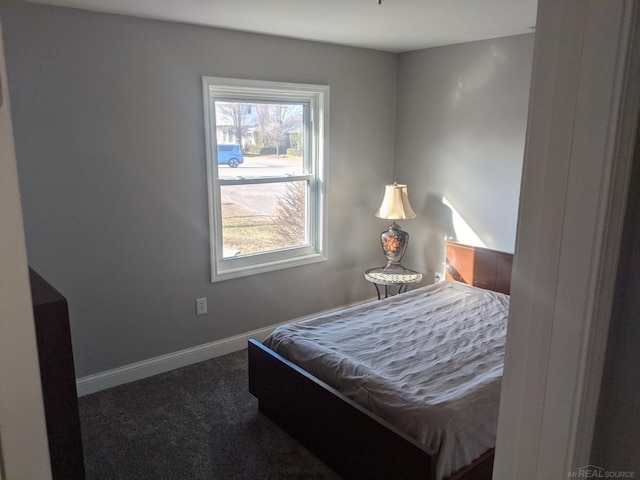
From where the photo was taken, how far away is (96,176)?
2.94 metres

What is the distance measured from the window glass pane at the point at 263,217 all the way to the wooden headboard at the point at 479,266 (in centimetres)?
123

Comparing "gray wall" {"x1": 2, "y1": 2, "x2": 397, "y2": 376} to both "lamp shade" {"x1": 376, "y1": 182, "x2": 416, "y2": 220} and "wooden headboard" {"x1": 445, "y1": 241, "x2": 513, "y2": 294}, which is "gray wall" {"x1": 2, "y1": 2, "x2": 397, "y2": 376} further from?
"wooden headboard" {"x1": 445, "y1": 241, "x2": 513, "y2": 294}

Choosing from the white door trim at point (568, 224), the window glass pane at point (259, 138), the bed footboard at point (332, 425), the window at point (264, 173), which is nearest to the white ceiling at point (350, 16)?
the window at point (264, 173)

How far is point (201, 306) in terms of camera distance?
3537 mm

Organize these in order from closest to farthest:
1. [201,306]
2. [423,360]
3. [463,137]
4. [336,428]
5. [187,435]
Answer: [336,428], [423,360], [187,435], [201,306], [463,137]

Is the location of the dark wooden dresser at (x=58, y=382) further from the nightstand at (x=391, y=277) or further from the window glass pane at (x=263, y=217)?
the nightstand at (x=391, y=277)

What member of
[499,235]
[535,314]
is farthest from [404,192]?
[535,314]

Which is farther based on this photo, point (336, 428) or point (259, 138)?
point (259, 138)

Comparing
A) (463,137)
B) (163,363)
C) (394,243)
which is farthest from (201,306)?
(463,137)

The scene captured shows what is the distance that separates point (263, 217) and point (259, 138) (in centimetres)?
61

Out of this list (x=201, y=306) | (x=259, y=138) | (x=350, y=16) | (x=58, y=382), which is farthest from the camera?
(x=259, y=138)

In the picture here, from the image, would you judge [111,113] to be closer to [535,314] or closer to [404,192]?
[404,192]

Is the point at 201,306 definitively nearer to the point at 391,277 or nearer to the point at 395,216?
the point at 391,277

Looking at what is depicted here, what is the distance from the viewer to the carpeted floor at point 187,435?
2439 mm
